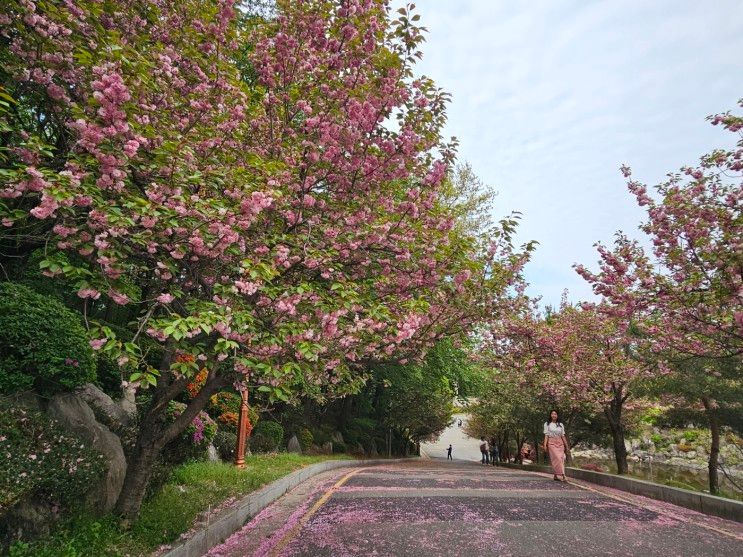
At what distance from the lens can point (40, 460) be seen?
198 inches

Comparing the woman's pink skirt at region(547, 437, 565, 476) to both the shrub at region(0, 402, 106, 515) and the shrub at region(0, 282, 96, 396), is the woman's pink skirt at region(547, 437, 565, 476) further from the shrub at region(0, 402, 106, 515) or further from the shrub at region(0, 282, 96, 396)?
the shrub at region(0, 282, 96, 396)

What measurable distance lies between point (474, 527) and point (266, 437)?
1194cm

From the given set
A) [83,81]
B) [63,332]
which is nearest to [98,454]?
[63,332]

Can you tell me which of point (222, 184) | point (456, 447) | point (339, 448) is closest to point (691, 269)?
point (222, 184)

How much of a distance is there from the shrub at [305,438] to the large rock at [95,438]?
15.0 meters

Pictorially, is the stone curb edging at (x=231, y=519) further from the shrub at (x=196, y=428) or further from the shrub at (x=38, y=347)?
the shrub at (x=38, y=347)

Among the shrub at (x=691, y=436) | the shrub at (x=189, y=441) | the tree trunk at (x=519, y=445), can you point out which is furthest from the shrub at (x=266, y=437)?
the shrub at (x=691, y=436)

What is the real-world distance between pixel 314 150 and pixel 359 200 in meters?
0.94

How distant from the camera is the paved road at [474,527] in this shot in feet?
18.9

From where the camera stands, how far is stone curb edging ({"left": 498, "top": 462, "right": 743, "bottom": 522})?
8.33 meters

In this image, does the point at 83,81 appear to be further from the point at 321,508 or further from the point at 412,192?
the point at 321,508

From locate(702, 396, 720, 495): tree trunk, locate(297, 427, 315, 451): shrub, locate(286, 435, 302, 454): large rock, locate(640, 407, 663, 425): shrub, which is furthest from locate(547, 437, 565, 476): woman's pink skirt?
locate(640, 407, 663, 425): shrub

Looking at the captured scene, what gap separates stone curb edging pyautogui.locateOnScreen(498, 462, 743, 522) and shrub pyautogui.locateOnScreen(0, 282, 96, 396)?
10457mm

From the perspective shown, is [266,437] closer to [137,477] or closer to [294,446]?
[294,446]
